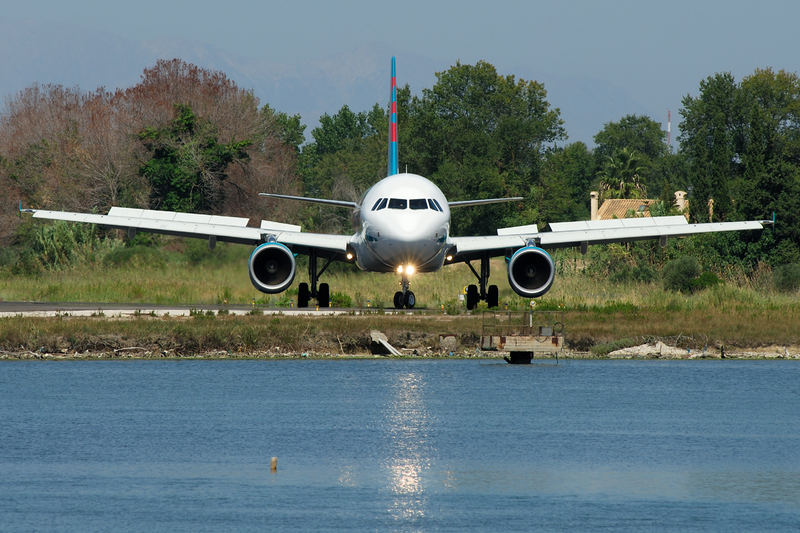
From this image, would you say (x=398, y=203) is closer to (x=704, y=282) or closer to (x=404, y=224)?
(x=404, y=224)

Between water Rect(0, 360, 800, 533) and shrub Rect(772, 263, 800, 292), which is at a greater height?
shrub Rect(772, 263, 800, 292)

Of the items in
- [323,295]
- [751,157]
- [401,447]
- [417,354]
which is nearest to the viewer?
[401,447]

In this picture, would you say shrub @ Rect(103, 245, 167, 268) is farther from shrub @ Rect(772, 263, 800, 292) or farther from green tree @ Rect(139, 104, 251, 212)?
shrub @ Rect(772, 263, 800, 292)

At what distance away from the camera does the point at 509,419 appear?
35156 mm

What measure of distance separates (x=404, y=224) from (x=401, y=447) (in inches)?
693

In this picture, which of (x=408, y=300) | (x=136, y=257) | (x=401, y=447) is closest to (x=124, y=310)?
(x=408, y=300)

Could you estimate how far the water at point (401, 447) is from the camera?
23.1 metres

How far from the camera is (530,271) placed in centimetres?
5044

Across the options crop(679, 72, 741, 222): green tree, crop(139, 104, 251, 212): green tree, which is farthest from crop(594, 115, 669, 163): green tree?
crop(139, 104, 251, 212): green tree

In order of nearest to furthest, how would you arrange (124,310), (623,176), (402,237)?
(402,237)
(124,310)
(623,176)

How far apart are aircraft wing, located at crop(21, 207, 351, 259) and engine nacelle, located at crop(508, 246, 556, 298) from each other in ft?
22.4

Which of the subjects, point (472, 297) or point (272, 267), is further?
point (472, 297)

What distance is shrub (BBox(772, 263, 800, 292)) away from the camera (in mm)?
63812

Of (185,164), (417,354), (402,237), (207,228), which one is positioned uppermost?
(185,164)
